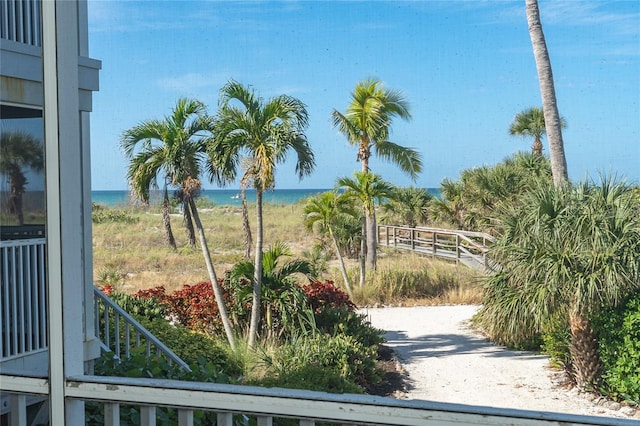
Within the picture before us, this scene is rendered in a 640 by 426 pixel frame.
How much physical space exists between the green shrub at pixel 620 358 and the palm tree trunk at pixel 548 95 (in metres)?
0.64

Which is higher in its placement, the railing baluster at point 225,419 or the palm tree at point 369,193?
the palm tree at point 369,193

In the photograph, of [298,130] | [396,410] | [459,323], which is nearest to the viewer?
[396,410]

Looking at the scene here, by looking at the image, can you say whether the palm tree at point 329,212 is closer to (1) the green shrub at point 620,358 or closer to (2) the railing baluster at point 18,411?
(1) the green shrub at point 620,358

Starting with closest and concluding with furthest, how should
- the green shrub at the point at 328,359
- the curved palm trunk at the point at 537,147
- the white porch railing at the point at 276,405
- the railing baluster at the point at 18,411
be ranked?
the white porch railing at the point at 276,405, the railing baluster at the point at 18,411, the curved palm trunk at the point at 537,147, the green shrub at the point at 328,359

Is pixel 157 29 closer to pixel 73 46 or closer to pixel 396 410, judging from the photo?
pixel 73 46

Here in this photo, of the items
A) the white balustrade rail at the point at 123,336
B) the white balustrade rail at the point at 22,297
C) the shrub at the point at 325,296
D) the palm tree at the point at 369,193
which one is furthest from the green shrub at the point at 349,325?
the white balustrade rail at the point at 22,297

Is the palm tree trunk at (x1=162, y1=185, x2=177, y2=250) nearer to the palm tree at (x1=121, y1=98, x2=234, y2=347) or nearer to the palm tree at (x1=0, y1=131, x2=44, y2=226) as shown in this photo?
the palm tree at (x1=121, y1=98, x2=234, y2=347)

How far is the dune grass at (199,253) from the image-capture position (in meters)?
→ 3.36

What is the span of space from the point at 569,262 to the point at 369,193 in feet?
3.35

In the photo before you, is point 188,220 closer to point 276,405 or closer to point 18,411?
point 18,411

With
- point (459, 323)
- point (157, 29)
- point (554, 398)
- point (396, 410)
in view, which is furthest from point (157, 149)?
point (396, 410)

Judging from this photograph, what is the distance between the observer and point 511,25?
9.68ft

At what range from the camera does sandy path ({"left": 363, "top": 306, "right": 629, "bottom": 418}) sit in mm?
2676

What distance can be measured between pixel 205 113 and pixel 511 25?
1.81 meters
